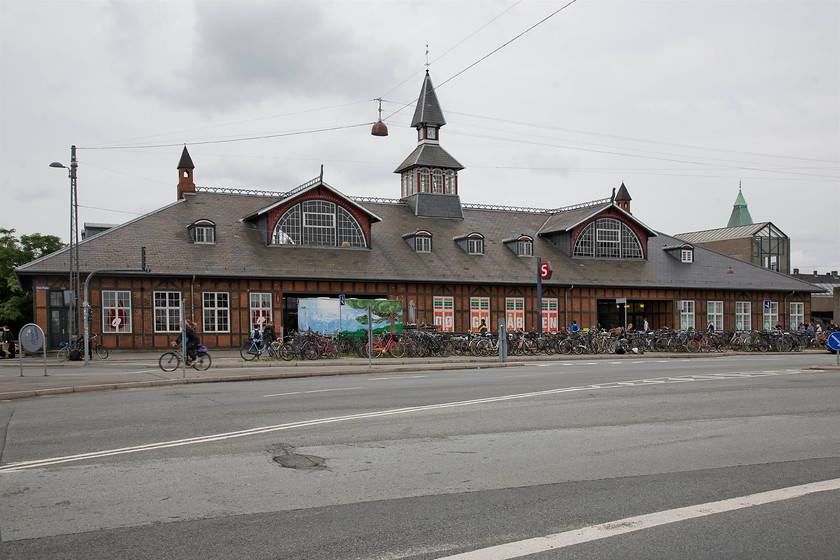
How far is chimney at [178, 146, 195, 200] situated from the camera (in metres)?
47.0

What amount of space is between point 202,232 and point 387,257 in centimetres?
1034

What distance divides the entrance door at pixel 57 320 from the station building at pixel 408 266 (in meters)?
0.06

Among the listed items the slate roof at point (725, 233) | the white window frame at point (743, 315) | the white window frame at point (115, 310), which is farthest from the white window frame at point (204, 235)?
the slate roof at point (725, 233)

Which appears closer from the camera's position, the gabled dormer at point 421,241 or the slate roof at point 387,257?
the slate roof at point 387,257

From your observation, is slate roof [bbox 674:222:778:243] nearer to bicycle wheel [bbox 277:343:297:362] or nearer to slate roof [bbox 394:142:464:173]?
slate roof [bbox 394:142:464:173]

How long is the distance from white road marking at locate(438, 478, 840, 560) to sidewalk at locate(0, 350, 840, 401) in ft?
45.0

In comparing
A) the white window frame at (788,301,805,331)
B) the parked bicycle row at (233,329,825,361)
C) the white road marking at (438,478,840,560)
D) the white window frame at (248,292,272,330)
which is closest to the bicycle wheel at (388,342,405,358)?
the parked bicycle row at (233,329,825,361)

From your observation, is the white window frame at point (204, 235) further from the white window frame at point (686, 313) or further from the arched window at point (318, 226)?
the white window frame at point (686, 313)

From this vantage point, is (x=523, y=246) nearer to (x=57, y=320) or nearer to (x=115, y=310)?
(x=115, y=310)

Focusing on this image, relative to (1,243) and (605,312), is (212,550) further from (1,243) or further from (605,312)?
(1,243)

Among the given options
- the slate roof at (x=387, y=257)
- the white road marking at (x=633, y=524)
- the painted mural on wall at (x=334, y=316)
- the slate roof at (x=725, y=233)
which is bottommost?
the white road marking at (x=633, y=524)

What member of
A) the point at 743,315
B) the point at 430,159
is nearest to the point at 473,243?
the point at 430,159

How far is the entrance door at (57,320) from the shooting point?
36250 mm

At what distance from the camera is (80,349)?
106 feet
